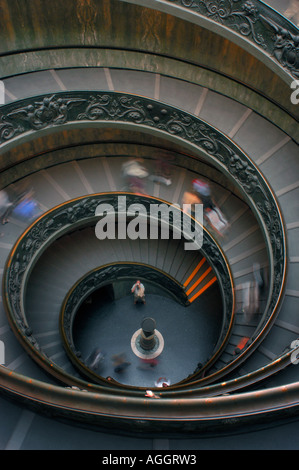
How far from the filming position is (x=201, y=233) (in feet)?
45.7

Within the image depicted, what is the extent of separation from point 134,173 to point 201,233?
379 cm

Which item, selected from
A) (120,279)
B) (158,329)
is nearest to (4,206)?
(120,279)

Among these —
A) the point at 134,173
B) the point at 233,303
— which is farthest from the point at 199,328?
the point at 134,173

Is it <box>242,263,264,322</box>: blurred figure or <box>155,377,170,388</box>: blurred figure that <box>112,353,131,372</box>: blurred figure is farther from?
<box>242,263,264,322</box>: blurred figure

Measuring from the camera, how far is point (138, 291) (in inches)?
647

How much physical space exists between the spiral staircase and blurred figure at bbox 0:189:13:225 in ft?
0.73

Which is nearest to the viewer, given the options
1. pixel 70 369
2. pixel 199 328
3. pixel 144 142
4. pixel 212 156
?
pixel 212 156

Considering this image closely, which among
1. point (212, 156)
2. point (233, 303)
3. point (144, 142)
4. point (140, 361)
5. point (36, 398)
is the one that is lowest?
point (36, 398)

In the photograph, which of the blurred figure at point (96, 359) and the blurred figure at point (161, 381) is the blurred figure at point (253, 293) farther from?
the blurred figure at point (96, 359)

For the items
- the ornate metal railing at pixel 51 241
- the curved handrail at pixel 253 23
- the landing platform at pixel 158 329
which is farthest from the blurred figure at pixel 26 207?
the curved handrail at pixel 253 23

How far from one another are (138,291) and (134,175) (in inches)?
206

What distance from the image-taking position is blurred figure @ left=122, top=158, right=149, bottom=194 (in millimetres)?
14734

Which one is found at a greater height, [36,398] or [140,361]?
[140,361]
